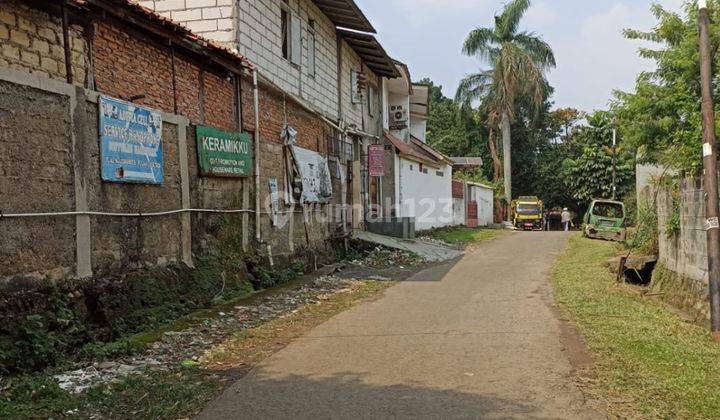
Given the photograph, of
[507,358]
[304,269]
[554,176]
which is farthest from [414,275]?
[554,176]

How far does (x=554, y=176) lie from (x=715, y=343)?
134 feet

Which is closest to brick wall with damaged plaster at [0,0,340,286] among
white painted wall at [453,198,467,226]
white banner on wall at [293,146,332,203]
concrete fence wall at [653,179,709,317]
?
white banner on wall at [293,146,332,203]

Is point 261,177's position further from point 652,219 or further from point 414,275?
point 652,219

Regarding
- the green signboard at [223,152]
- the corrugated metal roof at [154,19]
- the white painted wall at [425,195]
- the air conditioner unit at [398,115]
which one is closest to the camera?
the corrugated metal roof at [154,19]

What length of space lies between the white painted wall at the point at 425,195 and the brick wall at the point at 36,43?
16503 mm

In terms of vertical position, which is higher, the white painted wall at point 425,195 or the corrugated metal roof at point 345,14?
the corrugated metal roof at point 345,14

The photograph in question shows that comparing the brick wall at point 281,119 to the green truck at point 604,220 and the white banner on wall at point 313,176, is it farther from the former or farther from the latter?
the green truck at point 604,220

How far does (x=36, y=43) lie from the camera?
6484mm

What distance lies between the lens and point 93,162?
23.7 ft

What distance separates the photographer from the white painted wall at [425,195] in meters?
23.8

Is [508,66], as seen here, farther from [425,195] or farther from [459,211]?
[425,195]

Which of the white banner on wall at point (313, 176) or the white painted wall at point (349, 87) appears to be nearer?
the white banner on wall at point (313, 176)

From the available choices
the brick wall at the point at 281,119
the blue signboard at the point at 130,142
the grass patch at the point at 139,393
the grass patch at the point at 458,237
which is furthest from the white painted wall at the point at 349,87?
the grass patch at the point at 139,393

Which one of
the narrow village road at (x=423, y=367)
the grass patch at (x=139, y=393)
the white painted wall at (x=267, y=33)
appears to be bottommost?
the narrow village road at (x=423, y=367)
